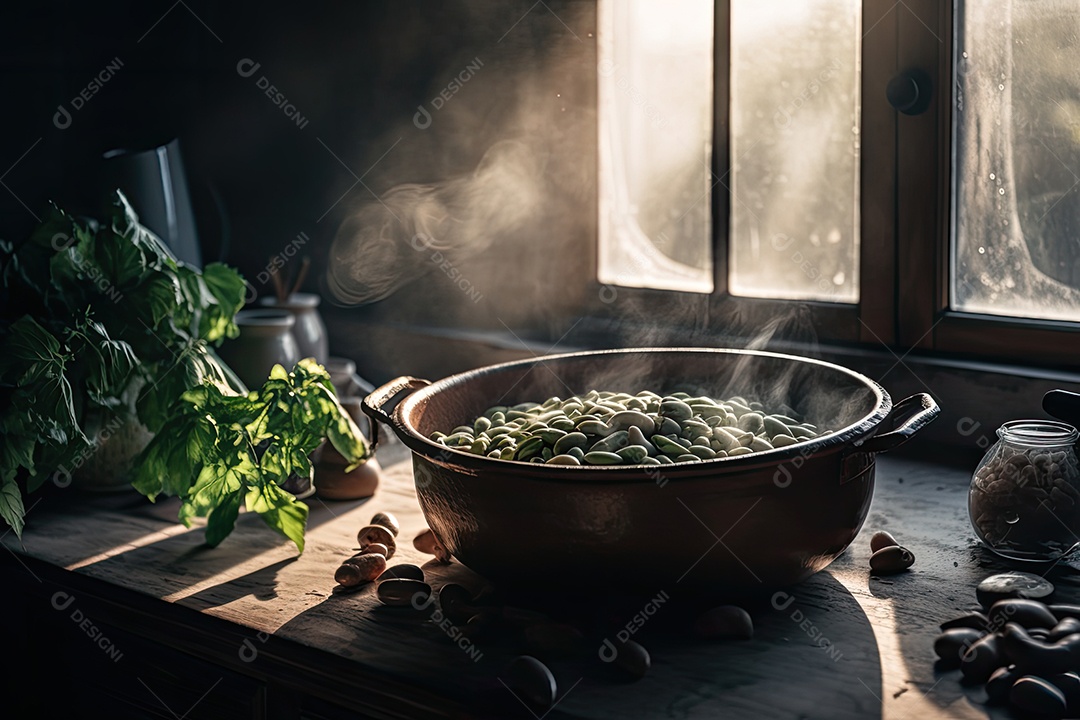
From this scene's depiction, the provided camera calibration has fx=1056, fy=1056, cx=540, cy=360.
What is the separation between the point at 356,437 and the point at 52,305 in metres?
0.43

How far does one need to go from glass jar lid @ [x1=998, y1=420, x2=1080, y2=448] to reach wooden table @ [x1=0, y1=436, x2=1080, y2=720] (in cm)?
13

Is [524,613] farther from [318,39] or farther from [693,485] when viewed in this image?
[318,39]

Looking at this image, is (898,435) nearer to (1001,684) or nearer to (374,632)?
(1001,684)

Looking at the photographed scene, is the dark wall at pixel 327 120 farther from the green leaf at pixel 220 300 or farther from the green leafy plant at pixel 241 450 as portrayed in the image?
the green leafy plant at pixel 241 450

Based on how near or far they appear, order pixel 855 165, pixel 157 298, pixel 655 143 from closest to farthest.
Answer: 1. pixel 157 298
2. pixel 855 165
3. pixel 655 143

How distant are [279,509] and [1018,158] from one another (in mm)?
1075

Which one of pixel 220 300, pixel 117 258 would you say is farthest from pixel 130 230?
pixel 220 300

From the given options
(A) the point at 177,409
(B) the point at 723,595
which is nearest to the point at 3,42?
(A) the point at 177,409

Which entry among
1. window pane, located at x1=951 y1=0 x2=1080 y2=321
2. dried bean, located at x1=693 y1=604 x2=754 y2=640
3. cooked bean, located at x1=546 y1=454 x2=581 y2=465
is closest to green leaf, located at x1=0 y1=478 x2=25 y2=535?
cooked bean, located at x1=546 y1=454 x2=581 y2=465

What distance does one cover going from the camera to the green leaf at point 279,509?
125cm

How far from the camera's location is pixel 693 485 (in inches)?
37.6

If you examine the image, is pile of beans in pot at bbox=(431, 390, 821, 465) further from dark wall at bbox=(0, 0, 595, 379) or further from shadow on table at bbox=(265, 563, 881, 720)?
dark wall at bbox=(0, 0, 595, 379)

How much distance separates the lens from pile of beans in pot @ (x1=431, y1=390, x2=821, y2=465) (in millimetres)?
1069

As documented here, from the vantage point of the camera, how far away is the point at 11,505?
127 centimetres
